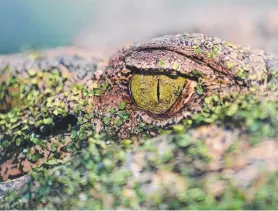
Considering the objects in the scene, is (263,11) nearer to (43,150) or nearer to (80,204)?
(43,150)

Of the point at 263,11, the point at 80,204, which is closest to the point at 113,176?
the point at 80,204

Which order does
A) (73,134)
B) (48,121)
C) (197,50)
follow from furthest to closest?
(48,121), (73,134), (197,50)

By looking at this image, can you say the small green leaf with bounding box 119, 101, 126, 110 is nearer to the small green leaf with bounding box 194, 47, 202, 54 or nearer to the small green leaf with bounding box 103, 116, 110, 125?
the small green leaf with bounding box 103, 116, 110, 125

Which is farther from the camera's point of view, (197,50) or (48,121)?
(48,121)

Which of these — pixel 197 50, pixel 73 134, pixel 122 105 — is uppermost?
pixel 197 50

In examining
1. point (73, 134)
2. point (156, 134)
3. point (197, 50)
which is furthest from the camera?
point (73, 134)

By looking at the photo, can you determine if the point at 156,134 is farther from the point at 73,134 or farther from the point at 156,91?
the point at 73,134

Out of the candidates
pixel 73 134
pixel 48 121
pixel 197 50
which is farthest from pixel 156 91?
pixel 48 121
